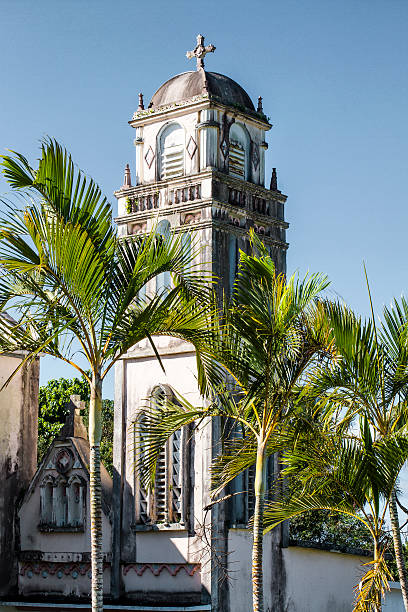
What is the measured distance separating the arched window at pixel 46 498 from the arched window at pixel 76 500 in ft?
1.81

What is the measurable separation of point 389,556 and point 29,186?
1607 centimetres

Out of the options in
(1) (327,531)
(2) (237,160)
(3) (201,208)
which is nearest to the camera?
(3) (201,208)

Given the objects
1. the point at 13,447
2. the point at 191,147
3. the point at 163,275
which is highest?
the point at 191,147

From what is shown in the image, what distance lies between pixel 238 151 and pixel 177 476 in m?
6.97

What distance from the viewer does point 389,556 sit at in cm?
2434

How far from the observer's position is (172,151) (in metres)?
21.2

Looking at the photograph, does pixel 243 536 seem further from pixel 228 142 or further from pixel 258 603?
pixel 228 142

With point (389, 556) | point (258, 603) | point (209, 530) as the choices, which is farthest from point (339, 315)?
point (389, 556)

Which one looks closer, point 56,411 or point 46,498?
point 46,498

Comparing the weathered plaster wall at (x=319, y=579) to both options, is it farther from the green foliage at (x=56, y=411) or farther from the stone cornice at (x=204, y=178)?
the green foliage at (x=56, y=411)

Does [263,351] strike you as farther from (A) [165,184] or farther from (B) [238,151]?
(B) [238,151]

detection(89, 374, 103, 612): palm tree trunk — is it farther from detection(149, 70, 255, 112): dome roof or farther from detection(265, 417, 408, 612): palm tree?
detection(149, 70, 255, 112): dome roof

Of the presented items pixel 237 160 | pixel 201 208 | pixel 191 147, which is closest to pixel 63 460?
pixel 201 208

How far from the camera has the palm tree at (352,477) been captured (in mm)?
12438
